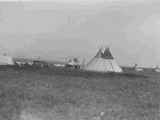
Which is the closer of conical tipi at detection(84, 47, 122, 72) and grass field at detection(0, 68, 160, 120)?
grass field at detection(0, 68, 160, 120)

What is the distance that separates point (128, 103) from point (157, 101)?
1684 millimetres

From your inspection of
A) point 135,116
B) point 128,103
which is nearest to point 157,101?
point 128,103

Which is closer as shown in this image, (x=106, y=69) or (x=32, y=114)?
(x=32, y=114)

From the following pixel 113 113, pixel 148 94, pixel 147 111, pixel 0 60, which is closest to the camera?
pixel 113 113

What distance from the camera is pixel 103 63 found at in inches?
1481

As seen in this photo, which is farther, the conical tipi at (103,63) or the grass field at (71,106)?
the conical tipi at (103,63)

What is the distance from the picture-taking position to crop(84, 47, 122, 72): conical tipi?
37400 mm

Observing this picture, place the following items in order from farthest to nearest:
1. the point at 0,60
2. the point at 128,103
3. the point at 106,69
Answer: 1. the point at 0,60
2. the point at 106,69
3. the point at 128,103

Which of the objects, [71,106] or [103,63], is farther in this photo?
[103,63]

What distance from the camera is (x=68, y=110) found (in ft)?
32.8

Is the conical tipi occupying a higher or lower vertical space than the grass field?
lower

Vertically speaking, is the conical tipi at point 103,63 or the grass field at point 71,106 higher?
the grass field at point 71,106

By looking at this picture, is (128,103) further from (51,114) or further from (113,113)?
(51,114)

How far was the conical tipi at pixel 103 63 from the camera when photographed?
123 ft
